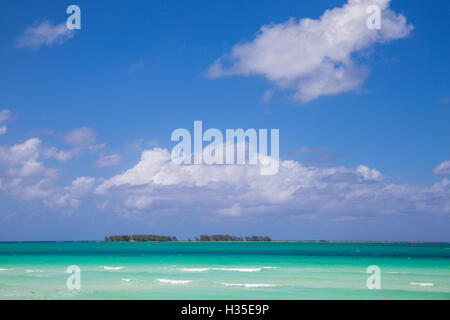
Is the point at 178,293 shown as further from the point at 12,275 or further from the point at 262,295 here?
the point at 12,275

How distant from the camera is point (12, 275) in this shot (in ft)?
86.1

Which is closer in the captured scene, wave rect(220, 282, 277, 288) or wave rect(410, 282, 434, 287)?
wave rect(220, 282, 277, 288)

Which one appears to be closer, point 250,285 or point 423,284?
point 250,285

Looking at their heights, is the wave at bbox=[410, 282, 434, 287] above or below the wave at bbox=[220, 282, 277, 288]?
below

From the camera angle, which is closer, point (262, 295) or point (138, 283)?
point (262, 295)

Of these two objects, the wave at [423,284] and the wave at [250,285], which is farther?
the wave at [423,284]

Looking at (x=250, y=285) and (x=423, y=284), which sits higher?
(x=250, y=285)

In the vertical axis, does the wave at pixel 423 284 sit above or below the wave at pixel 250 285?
below
